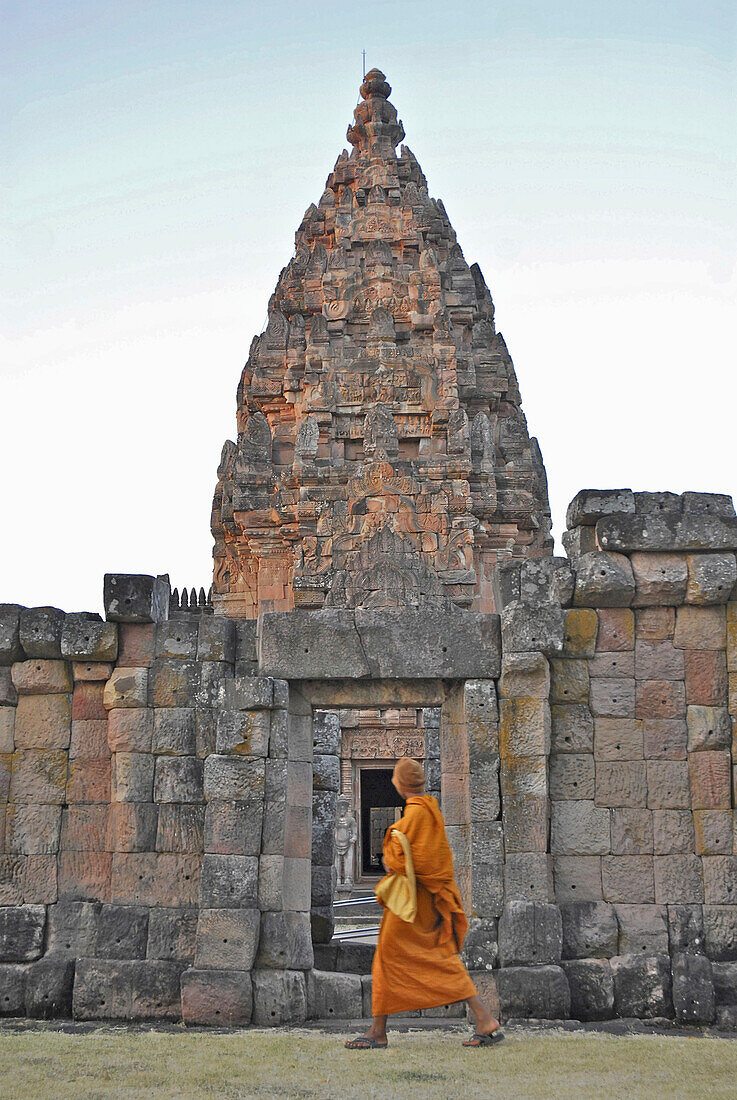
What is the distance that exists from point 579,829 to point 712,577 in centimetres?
219

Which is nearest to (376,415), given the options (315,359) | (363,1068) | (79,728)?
(315,359)

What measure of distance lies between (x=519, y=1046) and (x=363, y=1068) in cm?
110

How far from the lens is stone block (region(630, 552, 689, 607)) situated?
27.4 feet

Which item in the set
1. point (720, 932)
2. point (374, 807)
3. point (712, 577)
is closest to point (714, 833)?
point (720, 932)

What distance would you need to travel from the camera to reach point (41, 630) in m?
8.73

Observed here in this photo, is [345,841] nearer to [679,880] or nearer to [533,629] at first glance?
[679,880]

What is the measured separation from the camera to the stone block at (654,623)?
852 centimetres

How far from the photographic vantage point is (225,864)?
8062 mm

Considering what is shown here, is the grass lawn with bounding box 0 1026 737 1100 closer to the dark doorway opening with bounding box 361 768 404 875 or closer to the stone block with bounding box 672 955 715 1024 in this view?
the stone block with bounding box 672 955 715 1024

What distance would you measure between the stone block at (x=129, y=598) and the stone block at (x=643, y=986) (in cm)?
449

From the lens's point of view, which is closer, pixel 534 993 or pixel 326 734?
pixel 534 993

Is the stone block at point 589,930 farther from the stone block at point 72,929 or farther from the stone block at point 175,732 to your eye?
the stone block at point 72,929

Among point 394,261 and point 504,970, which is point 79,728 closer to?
point 504,970

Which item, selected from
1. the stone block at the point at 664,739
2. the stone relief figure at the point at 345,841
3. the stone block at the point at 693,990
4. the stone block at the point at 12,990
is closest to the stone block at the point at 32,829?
the stone block at the point at 12,990
